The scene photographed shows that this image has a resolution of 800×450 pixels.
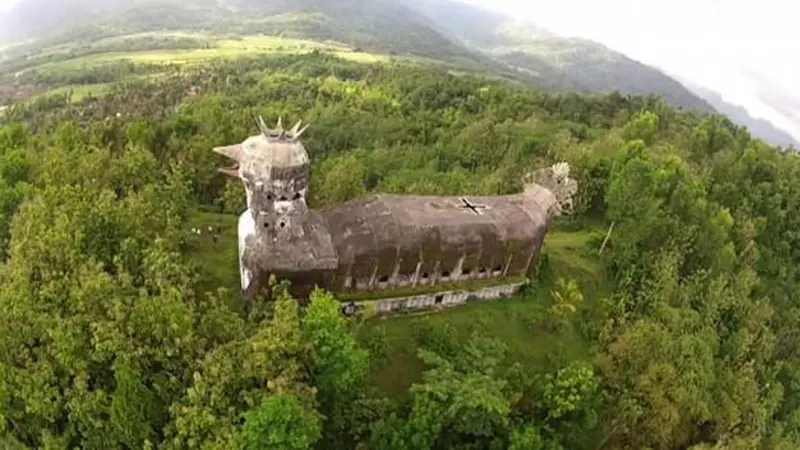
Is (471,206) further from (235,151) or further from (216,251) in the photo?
(216,251)

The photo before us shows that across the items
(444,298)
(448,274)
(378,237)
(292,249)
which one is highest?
(378,237)

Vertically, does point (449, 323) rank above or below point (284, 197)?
below

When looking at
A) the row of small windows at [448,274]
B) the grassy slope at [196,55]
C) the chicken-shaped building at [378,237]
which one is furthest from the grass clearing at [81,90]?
the row of small windows at [448,274]

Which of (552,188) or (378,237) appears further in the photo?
(552,188)

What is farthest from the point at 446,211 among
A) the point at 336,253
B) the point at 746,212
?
the point at 746,212

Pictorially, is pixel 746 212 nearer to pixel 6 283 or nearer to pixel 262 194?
pixel 262 194

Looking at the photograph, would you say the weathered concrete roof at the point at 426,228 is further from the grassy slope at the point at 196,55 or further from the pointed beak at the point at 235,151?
the grassy slope at the point at 196,55

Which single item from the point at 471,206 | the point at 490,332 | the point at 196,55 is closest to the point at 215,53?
the point at 196,55
